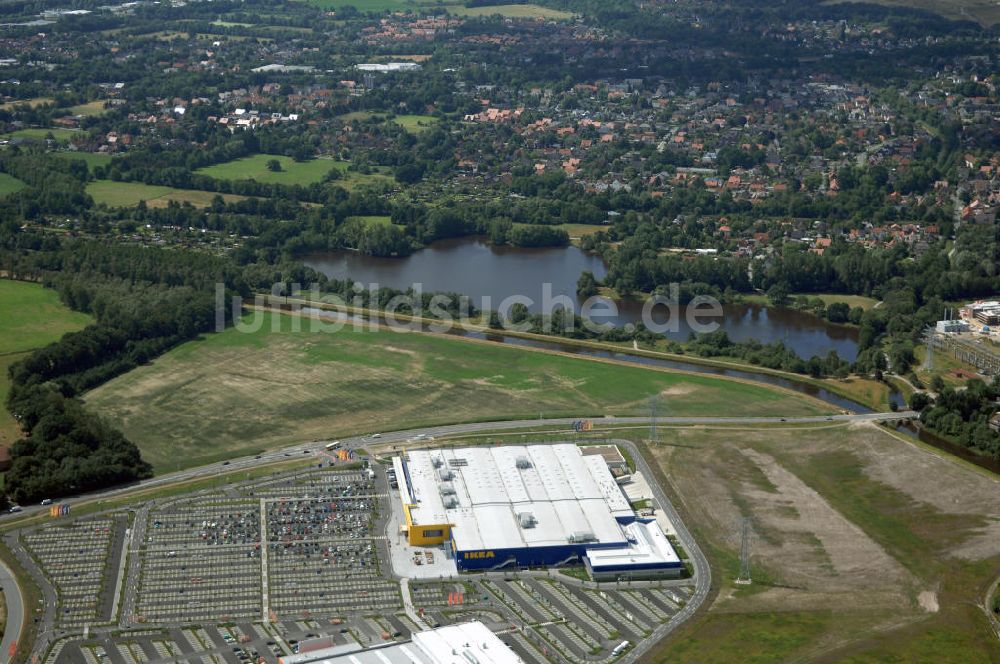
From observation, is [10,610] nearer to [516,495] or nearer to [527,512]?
[527,512]

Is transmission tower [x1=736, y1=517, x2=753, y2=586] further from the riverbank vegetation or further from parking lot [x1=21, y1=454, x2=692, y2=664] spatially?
the riverbank vegetation

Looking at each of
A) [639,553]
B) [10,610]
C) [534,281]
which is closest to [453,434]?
[639,553]

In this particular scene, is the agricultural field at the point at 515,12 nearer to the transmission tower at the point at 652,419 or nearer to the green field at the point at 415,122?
the green field at the point at 415,122

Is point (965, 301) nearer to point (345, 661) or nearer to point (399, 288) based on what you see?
point (399, 288)

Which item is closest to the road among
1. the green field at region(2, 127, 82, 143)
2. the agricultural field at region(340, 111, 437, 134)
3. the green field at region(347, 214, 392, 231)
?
the green field at region(347, 214, 392, 231)

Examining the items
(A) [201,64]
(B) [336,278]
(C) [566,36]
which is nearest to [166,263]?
(B) [336,278]

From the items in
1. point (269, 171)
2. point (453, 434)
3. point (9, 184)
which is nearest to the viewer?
point (453, 434)
